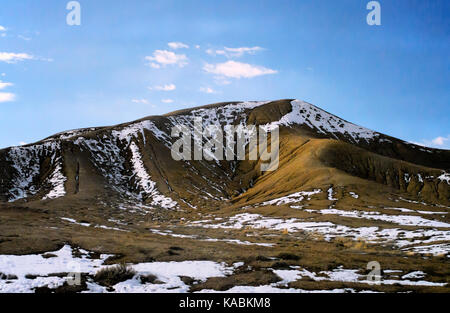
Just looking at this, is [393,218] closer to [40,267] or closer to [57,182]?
[40,267]

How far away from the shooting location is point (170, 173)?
Answer: 135875 mm

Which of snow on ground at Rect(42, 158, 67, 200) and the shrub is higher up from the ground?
snow on ground at Rect(42, 158, 67, 200)

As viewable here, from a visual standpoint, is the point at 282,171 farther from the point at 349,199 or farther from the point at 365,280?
the point at 365,280

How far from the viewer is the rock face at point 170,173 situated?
4215 inches

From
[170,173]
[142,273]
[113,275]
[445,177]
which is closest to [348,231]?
[142,273]

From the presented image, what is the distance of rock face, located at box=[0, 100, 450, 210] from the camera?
351 ft

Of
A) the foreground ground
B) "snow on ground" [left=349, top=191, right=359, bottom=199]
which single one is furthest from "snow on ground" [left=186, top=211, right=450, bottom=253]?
"snow on ground" [left=349, top=191, right=359, bottom=199]

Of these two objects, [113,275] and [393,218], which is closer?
[113,275]

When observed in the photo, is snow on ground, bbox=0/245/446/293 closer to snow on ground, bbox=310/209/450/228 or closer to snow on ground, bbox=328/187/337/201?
snow on ground, bbox=310/209/450/228

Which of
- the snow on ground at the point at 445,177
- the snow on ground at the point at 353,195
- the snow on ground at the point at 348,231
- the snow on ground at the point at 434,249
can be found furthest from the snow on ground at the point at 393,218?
the snow on ground at the point at 445,177

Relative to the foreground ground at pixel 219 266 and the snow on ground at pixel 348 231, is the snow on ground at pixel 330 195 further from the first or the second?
the foreground ground at pixel 219 266

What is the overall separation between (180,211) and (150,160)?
49582 millimetres

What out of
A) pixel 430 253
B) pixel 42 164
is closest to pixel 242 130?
pixel 42 164

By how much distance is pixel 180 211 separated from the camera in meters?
100
